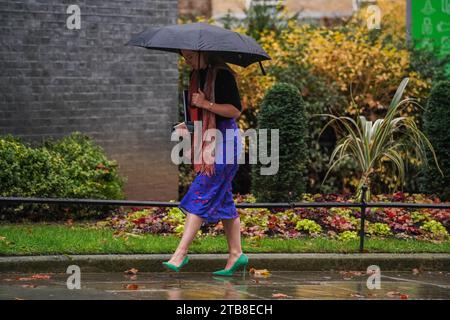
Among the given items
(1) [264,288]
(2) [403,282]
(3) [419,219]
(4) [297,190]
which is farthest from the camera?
(4) [297,190]

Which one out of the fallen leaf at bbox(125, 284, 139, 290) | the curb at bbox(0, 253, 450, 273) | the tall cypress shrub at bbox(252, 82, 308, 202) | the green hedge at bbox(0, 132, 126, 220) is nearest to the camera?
the fallen leaf at bbox(125, 284, 139, 290)

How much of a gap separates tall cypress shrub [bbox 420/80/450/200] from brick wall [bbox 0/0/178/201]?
3.55m

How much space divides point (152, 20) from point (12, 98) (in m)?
2.38

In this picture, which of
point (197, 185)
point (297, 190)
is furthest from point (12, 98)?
point (197, 185)

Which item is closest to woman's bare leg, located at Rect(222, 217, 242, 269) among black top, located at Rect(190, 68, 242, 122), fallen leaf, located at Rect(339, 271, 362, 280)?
black top, located at Rect(190, 68, 242, 122)

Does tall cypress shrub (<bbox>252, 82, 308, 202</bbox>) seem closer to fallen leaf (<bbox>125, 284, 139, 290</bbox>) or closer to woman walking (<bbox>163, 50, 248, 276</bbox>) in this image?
woman walking (<bbox>163, 50, 248, 276</bbox>)

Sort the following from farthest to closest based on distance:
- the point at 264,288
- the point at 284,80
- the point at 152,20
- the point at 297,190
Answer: the point at 284,80
the point at 152,20
the point at 297,190
the point at 264,288

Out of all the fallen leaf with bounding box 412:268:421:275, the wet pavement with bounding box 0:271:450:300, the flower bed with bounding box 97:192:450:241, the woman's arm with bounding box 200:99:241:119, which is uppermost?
the woman's arm with bounding box 200:99:241:119

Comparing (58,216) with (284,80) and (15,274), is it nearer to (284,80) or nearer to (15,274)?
(15,274)

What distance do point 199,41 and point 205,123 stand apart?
71 cm

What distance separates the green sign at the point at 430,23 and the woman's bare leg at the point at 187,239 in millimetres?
8658

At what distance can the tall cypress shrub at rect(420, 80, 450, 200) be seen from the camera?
43.7 feet

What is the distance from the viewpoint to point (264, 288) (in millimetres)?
8570

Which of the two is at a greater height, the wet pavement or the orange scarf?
the orange scarf
